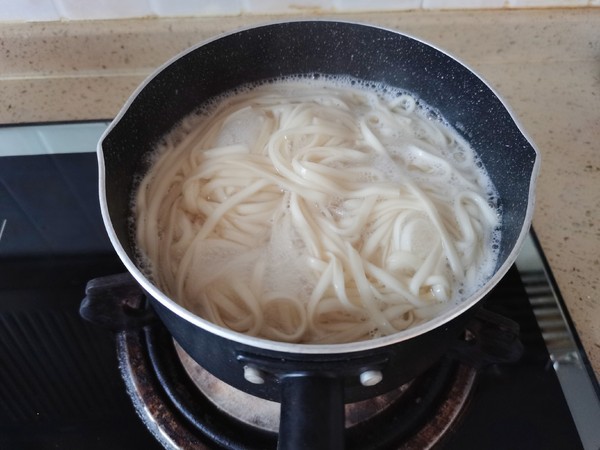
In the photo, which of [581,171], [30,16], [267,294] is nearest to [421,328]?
[267,294]

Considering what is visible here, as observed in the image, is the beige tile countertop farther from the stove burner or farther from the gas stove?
the stove burner

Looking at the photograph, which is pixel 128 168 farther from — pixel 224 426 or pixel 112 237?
pixel 224 426

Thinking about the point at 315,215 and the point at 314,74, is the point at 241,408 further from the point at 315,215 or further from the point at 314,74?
the point at 314,74

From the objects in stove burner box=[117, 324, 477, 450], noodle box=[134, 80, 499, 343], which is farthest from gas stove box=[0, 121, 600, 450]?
noodle box=[134, 80, 499, 343]

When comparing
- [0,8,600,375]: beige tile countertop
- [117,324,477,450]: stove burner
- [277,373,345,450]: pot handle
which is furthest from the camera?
[0,8,600,375]: beige tile countertop

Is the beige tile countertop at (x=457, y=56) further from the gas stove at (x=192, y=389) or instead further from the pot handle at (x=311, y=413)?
the pot handle at (x=311, y=413)

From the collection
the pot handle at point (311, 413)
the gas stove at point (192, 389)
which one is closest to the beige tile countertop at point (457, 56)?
the gas stove at point (192, 389)
